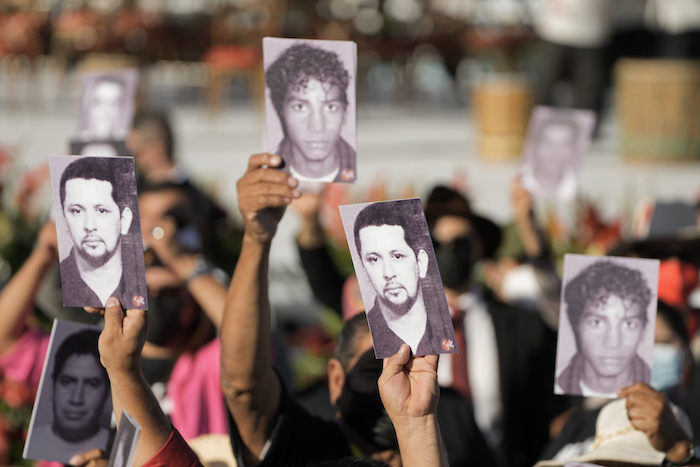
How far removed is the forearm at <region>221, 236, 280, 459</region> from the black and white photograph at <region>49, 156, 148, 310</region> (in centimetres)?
30

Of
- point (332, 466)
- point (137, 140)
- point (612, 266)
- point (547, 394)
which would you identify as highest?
point (137, 140)

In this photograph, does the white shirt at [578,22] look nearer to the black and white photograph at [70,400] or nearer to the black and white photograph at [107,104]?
the black and white photograph at [107,104]

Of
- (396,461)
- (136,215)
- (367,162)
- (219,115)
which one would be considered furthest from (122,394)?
(219,115)

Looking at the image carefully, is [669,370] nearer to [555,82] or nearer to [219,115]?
[555,82]

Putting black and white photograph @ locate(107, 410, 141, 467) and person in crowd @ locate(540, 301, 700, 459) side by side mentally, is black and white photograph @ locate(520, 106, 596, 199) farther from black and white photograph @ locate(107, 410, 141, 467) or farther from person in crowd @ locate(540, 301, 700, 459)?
black and white photograph @ locate(107, 410, 141, 467)

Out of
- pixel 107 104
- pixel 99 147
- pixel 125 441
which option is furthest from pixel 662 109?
pixel 125 441

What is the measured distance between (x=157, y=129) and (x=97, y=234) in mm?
2661

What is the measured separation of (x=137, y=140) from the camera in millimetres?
4031

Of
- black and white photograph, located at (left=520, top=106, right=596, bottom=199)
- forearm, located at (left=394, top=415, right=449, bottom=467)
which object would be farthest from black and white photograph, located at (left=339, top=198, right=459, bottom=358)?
black and white photograph, located at (left=520, top=106, right=596, bottom=199)

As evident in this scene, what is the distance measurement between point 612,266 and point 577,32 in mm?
5966

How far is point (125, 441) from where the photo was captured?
1.36 m

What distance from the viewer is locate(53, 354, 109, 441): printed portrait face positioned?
1.58m

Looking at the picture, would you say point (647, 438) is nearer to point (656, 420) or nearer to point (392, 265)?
point (656, 420)

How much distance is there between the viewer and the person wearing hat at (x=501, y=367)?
2.76m
